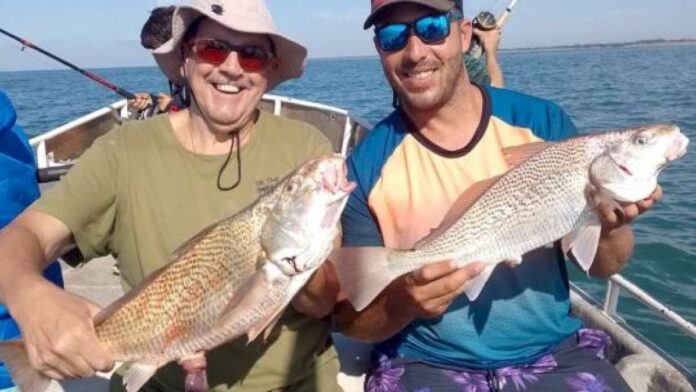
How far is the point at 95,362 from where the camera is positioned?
2.31 meters

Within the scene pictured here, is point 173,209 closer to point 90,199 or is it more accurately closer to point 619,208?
point 90,199

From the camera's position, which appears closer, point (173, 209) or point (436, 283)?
point (436, 283)

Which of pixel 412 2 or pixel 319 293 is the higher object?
pixel 412 2

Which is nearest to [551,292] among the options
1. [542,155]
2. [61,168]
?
[542,155]

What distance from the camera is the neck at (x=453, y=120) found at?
3.21 m

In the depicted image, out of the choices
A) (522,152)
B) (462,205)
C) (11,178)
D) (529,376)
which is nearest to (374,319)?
(462,205)

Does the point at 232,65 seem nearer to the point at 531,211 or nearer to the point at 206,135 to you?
the point at 206,135

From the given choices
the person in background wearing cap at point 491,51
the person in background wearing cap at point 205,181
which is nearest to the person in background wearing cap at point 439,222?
the person in background wearing cap at point 205,181

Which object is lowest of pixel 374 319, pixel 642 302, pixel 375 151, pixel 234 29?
pixel 642 302

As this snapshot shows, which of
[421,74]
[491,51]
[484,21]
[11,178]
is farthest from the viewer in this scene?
[484,21]

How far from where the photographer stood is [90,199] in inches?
109

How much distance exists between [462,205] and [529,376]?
0.85 meters

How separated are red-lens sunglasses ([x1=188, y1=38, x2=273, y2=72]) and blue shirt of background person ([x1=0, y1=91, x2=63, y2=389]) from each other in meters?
0.83

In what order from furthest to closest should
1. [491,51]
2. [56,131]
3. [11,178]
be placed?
[56,131], [491,51], [11,178]
